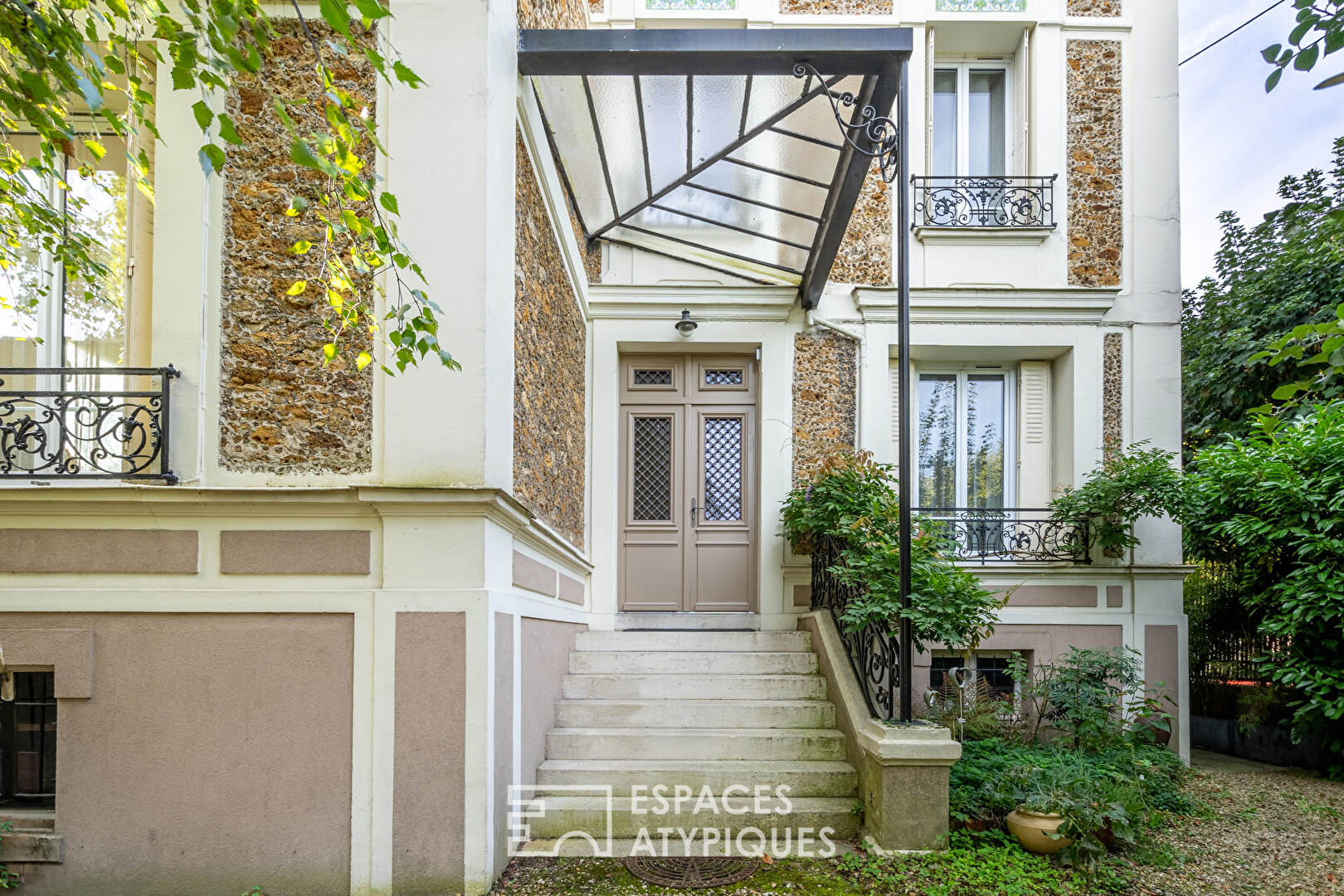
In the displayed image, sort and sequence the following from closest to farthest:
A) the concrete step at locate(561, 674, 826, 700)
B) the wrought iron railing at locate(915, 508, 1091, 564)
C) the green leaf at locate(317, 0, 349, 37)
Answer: the green leaf at locate(317, 0, 349, 37) → the concrete step at locate(561, 674, 826, 700) → the wrought iron railing at locate(915, 508, 1091, 564)

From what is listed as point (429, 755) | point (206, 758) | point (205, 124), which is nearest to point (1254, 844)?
point (429, 755)

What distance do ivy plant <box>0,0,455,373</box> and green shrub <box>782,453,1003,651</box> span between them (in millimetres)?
3024

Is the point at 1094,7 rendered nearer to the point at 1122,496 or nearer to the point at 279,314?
the point at 1122,496

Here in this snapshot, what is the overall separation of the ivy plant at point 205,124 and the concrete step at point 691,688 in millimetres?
3121

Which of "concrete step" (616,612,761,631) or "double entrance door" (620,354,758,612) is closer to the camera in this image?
"concrete step" (616,612,761,631)

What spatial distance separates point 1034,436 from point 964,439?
24.8 inches

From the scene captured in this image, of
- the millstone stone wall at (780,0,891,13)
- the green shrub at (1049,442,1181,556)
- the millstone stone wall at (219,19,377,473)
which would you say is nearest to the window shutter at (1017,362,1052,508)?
the green shrub at (1049,442,1181,556)

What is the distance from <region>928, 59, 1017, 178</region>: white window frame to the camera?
26.0 ft

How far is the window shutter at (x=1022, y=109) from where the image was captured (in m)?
7.71

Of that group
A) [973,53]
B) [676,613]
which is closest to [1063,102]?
[973,53]

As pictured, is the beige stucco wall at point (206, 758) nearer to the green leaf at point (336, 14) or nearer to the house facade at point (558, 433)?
the house facade at point (558, 433)

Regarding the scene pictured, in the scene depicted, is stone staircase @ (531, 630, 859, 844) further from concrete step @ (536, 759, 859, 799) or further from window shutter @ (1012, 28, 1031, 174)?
window shutter @ (1012, 28, 1031, 174)

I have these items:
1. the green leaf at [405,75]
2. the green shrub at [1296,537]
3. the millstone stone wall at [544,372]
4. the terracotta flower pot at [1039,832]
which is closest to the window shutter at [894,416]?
the green shrub at [1296,537]

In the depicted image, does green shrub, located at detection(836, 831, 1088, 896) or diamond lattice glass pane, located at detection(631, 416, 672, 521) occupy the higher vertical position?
diamond lattice glass pane, located at detection(631, 416, 672, 521)
